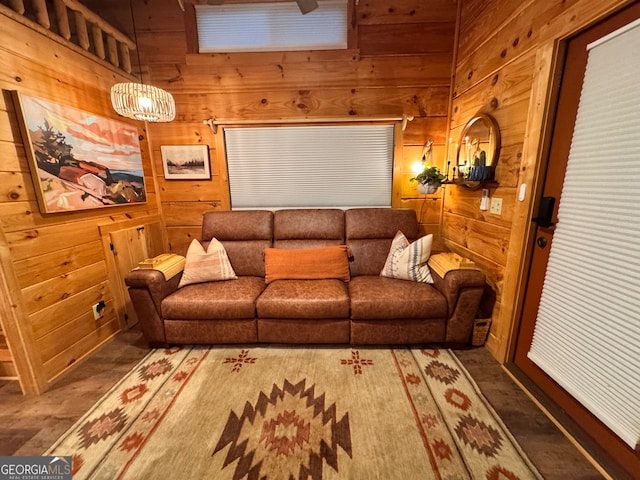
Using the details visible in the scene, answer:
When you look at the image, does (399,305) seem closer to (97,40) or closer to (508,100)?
(508,100)

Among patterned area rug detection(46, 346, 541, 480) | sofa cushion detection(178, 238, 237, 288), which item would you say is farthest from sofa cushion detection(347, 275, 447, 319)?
sofa cushion detection(178, 238, 237, 288)

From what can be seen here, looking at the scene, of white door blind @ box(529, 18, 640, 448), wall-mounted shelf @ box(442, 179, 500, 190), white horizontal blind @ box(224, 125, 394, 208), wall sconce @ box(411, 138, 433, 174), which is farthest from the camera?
white horizontal blind @ box(224, 125, 394, 208)

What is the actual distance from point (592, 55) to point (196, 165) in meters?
3.09

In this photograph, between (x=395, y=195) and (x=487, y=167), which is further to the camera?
(x=395, y=195)

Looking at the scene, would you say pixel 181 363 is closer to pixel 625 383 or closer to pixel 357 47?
pixel 625 383

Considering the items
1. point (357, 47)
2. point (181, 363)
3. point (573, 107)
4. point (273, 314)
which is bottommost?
point (181, 363)

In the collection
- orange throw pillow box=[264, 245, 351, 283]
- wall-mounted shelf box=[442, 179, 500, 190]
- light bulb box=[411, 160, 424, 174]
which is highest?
light bulb box=[411, 160, 424, 174]

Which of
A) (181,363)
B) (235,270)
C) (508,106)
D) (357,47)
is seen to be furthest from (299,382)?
(357,47)

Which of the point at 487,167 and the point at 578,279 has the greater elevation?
the point at 487,167

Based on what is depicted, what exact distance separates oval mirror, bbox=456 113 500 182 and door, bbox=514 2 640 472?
40 cm

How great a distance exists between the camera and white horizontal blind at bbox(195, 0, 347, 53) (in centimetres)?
252

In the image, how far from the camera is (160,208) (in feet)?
9.40

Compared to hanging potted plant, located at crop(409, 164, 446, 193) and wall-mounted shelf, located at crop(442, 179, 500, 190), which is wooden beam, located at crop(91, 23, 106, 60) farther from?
wall-mounted shelf, located at crop(442, 179, 500, 190)

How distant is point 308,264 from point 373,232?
728 mm
